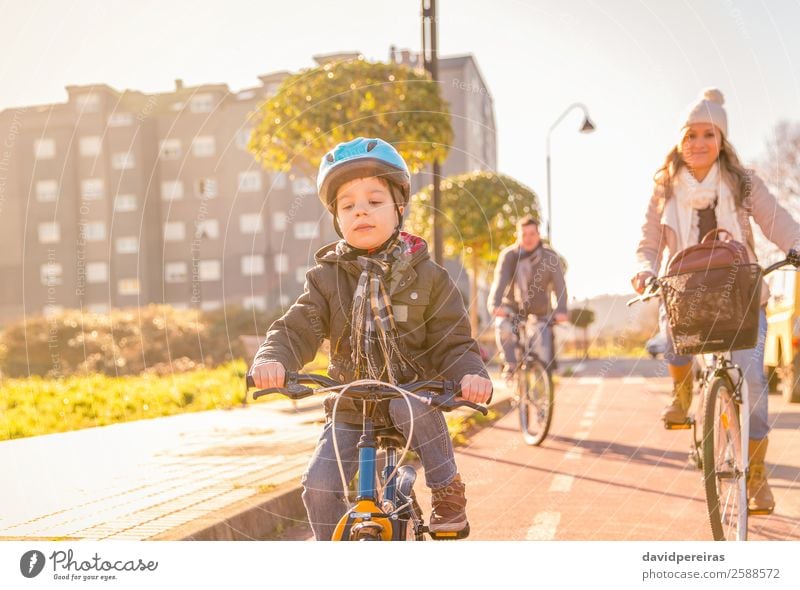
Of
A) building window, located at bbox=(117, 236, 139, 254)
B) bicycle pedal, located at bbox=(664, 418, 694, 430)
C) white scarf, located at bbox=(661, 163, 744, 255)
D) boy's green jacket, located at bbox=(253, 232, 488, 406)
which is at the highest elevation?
building window, located at bbox=(117, 236, 139, 254)

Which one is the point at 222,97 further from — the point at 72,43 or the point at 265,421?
the point at 265,421

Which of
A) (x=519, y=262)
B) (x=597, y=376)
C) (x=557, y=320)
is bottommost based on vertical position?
(x=597, y=376)

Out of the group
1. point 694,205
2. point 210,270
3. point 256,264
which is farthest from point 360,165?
point 210,270

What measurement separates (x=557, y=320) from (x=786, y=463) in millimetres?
2021

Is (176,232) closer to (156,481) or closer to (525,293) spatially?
(525,293)

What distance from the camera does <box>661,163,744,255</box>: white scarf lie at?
4172 mm

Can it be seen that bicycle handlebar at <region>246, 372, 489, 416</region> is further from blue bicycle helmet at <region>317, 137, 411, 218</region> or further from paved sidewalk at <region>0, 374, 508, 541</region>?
paved sidewalk at <region>0, 374, 508, 541</region>

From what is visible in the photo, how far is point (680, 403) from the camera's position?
185 inches

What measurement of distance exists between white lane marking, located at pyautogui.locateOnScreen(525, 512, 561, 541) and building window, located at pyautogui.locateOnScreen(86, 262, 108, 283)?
31140 millimetres

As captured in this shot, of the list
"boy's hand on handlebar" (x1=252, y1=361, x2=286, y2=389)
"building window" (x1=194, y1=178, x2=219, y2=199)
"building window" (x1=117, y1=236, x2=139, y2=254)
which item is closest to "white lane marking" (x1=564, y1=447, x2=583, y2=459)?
"building window" (x1=194, y1=178, x2=219, y2=199)

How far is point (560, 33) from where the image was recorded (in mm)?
3854

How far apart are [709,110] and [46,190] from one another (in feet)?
122

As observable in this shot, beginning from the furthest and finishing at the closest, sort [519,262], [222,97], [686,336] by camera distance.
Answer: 1. [519,262]
2. [222,97]
3. [686,336]
